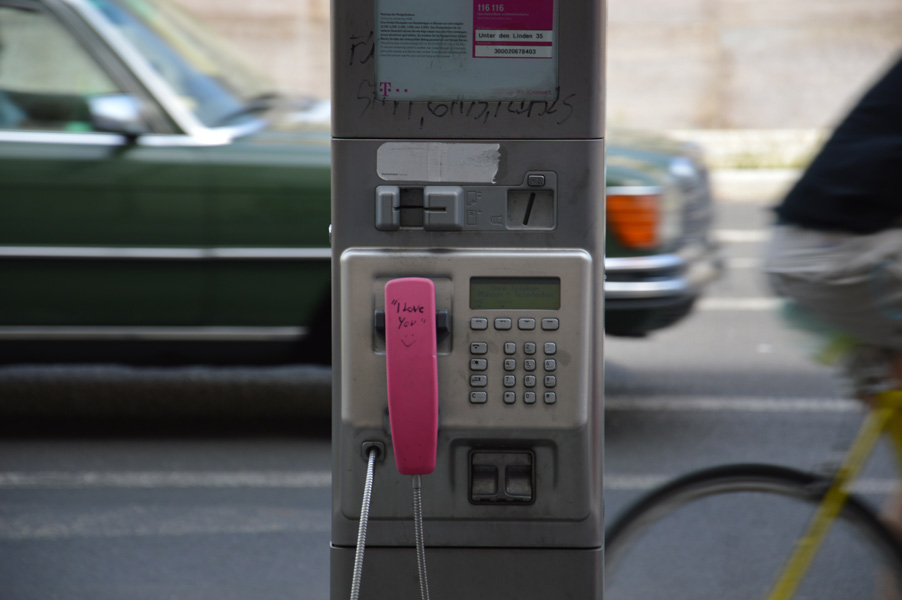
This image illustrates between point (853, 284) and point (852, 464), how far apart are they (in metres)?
0.35

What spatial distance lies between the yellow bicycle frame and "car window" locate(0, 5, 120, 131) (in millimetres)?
2908

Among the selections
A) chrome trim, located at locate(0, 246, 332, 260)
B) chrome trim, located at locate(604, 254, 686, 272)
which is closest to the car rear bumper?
chrome trim, located at locate(604, 254, 686, 272)

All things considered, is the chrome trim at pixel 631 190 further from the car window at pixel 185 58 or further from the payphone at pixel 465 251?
the payphone at pixel 465 251

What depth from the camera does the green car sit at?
370 cm

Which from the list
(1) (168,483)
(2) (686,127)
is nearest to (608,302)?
(1) (168,483)

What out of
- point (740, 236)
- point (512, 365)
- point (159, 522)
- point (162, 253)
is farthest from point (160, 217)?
point (740, 236)

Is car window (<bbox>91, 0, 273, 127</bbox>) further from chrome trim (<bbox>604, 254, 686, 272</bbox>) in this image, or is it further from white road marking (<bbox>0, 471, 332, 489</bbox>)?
chrome trim (<bbox>604, 254, 686, 272</bbox>)

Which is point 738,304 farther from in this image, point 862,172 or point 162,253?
point 862,172

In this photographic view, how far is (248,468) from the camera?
3799 millimetres

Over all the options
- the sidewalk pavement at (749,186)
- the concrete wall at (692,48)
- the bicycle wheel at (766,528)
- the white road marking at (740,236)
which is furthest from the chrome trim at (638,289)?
the concrete wall at (692,48)

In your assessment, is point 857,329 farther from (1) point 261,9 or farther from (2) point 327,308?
(1) point 261,9

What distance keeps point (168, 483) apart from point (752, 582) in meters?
2.02

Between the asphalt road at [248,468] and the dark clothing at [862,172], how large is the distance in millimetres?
416

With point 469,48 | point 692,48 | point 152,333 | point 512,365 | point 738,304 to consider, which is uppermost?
point 692,48
